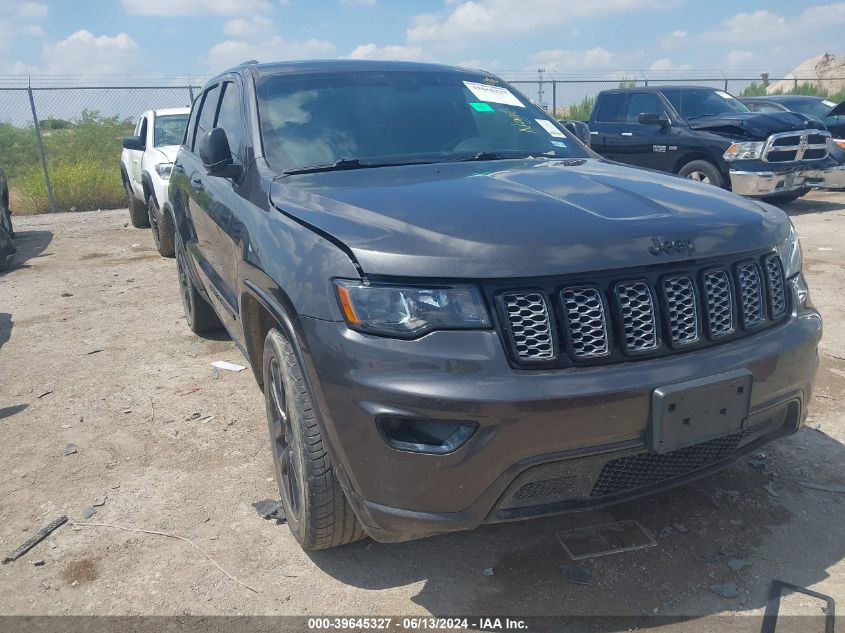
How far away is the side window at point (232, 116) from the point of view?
3.65 m

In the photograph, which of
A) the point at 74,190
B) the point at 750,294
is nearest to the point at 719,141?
the point at 750,294

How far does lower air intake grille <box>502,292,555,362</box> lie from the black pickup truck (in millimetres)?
8333

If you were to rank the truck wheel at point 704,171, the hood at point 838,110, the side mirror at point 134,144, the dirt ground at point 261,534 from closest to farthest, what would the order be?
the dirt ground at point 261,534 < the side mirror at point 134,144 < the truck wheel at point 704,171 < the hood at point 838,110

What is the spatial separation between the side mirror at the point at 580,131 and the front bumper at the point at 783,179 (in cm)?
623

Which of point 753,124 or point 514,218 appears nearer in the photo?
point 514,218

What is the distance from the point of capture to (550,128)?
3.87 metres

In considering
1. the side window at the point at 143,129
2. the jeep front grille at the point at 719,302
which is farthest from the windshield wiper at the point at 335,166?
the side window at the point at 143,129

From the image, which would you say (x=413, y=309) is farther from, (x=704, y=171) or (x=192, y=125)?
(x=704, y=171)

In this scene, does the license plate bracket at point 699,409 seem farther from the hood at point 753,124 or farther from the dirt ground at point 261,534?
the hood at point 753,124

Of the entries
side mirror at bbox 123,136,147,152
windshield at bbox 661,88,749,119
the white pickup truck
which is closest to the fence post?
the white pickup truck

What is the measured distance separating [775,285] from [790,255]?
197 mm

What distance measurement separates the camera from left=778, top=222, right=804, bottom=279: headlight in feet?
8.61

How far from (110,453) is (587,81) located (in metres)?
18.3

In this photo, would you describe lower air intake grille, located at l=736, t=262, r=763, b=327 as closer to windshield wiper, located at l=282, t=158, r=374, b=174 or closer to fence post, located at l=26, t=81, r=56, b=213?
windshield wiper, located at l=282, t=158, r=374, b=174
